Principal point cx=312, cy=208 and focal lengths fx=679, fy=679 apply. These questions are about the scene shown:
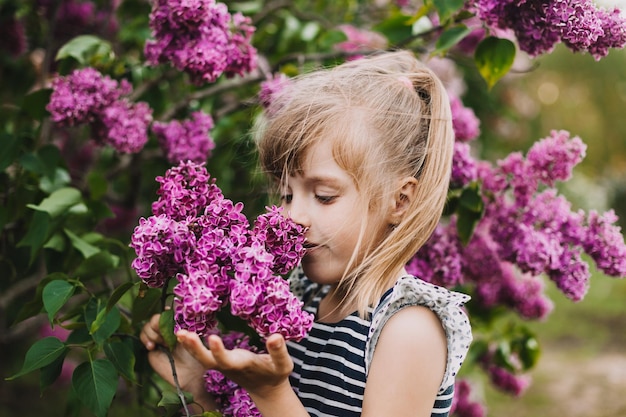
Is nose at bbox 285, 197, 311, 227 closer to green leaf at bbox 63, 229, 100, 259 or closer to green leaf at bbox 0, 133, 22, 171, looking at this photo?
green leaf at bbox 63, 229, 100, 259

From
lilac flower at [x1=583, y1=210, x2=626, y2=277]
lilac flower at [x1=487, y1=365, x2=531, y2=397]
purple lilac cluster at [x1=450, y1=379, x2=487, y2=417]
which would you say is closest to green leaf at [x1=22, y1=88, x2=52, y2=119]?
lilac flower at [x1=583, y1=210, x2=626, y2=277]

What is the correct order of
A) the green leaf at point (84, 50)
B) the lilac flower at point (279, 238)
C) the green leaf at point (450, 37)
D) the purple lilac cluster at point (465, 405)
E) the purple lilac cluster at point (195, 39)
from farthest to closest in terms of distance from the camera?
the purple lilac cluster at point (465, 405), the green leaf at point (84, 50), the green leaf at point (450, 37), the purple lilac cluster at point (195, 39), the lilac flower at point (279, 238)

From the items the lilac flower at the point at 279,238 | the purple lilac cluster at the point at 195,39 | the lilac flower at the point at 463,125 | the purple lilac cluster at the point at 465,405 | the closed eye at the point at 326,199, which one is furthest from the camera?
the purple lilac cluster at the point at 465,405

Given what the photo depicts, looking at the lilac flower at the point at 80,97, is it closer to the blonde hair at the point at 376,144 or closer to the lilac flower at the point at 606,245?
the blonde hair at the point at 376,144

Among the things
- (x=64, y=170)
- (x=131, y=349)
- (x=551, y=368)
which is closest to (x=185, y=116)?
(x=64, y=170)

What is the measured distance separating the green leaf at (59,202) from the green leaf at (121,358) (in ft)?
1.53

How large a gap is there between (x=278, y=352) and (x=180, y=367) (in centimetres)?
57

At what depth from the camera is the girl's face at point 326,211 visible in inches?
56.7

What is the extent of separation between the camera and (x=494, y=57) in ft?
5.97

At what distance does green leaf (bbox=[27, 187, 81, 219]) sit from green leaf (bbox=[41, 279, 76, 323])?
0.37 metres

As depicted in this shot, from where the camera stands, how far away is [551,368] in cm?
564

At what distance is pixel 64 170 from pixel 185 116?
45 centimetres

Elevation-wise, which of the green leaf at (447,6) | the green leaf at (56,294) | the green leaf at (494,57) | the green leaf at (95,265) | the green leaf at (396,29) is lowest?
the green leaf at (95,265)

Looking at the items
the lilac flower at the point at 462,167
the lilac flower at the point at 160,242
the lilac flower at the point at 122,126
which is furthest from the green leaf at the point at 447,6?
the lilac flower at the point at 160,242
